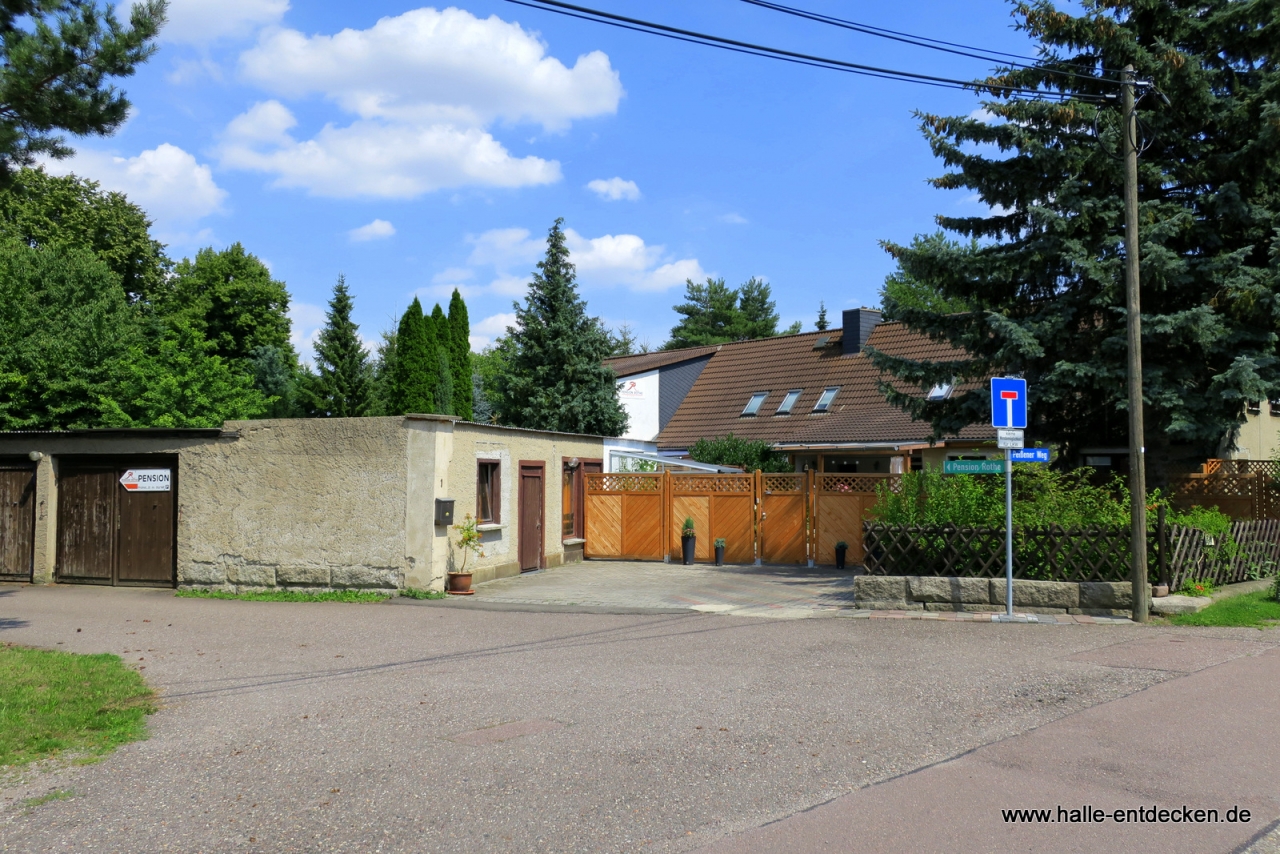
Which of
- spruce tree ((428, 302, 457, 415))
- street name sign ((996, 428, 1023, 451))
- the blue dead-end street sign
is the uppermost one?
spruce tree ((428, 302, 457, 415))

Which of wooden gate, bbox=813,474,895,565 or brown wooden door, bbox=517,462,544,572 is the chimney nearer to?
wooden gate, bbox=813,474,895,565

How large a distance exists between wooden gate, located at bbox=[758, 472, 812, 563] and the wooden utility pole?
8.72 m

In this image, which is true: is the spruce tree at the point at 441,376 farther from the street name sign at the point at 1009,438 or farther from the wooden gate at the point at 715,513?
the street name sign at the point at 1009,438

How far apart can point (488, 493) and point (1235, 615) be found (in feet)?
40.3

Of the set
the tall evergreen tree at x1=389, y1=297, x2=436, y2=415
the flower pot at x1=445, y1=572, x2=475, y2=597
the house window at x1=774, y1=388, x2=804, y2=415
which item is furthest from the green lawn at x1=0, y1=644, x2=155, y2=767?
the tall evergreen tree at x1=389, y1=297, x2=436, y2=415

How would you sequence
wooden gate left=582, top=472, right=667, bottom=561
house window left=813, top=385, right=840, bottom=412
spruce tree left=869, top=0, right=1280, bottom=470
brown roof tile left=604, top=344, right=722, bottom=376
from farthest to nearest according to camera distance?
brown roof tile left=604, top=344, right=722, bottom=376 < house window left=813, top=385, right=840, bottom=412 < wooden gate left=582, top=472, right=667, bottom=561 < spruce tree left=869, top=0, right=1280, bottom=470

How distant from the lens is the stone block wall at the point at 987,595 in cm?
1292

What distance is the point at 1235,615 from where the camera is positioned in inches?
494

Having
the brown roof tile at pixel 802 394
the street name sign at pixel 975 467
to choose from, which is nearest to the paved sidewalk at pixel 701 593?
the street name sign at pixel 975 467

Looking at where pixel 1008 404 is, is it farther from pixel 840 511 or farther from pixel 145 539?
pixel 145 539

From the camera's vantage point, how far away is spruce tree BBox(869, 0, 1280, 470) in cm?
1561

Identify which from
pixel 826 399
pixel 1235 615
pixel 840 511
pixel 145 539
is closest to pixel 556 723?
pixel 1235 615

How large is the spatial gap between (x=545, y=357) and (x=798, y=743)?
2944cm

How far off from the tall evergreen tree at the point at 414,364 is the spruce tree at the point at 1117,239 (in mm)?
24396
